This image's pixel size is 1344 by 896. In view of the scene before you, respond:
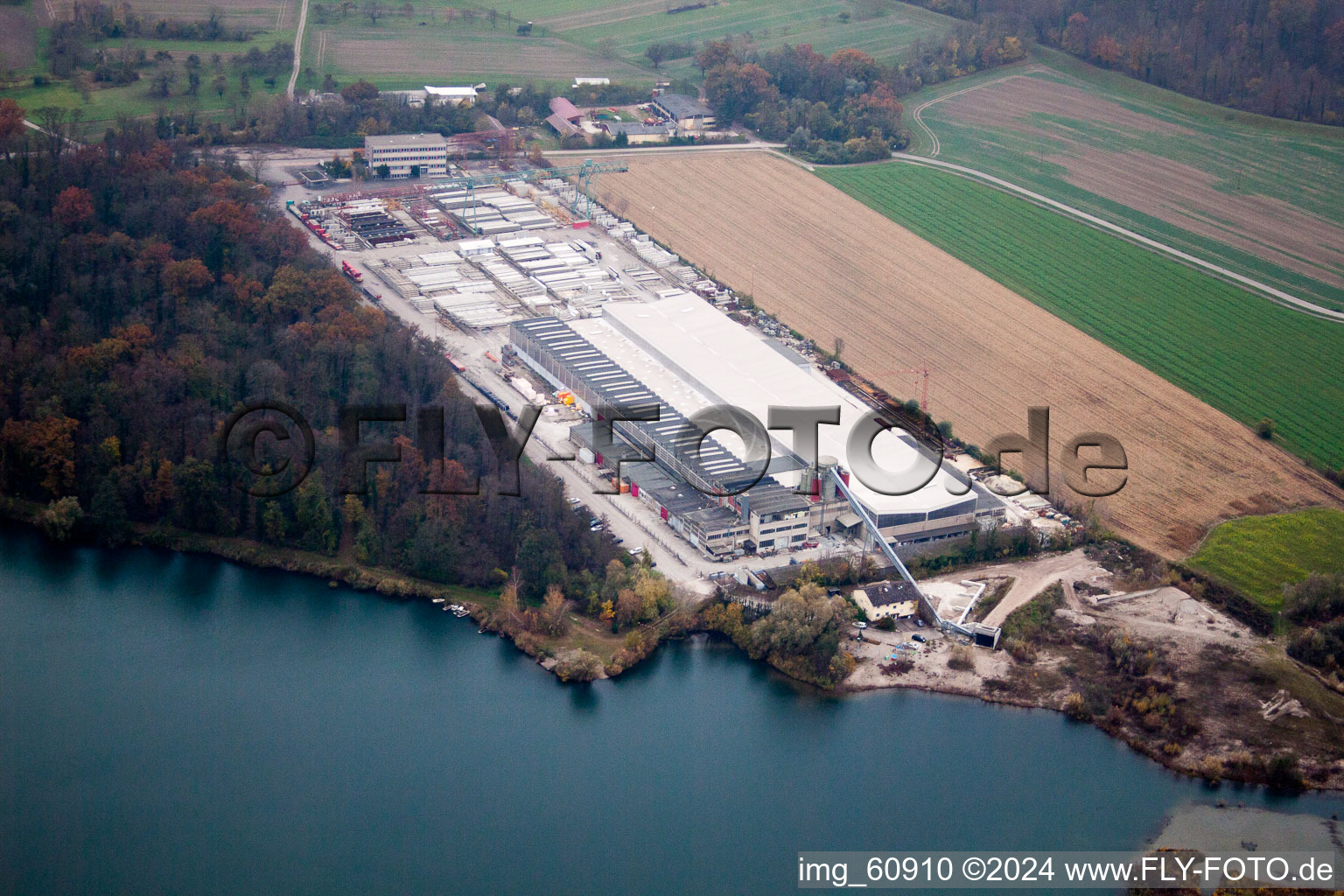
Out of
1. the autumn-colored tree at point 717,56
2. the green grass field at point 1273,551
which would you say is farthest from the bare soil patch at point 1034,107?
the green grass field at point 1273,551

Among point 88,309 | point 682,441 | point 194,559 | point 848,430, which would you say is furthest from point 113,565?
point 848,430

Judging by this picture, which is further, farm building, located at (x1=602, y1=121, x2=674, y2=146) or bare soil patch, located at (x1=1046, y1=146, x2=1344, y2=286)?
farm building, located at (x1=602, y1=121, x2=674, y2=146)

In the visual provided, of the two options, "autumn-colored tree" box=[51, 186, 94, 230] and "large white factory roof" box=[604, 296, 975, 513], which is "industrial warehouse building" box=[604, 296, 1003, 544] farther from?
"autumn-colored tree" box=[51, 186, 94, 230]

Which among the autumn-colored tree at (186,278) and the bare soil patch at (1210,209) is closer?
the autumn-colored tree at (186,278)

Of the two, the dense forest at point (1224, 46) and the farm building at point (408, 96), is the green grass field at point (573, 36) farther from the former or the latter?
the dense forest at point (1224, 46)

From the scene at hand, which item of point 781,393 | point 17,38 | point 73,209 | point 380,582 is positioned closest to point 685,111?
point 17,38

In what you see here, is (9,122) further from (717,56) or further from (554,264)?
(717,56)

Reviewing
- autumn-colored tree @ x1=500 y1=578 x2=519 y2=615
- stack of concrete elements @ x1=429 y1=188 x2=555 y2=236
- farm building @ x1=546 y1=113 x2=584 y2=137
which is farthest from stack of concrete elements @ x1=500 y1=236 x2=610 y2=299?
autumn-colored tree @ x1=500 y1=578 x2=519 y2=615
